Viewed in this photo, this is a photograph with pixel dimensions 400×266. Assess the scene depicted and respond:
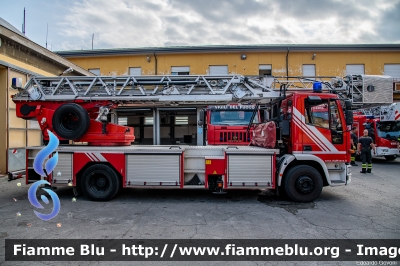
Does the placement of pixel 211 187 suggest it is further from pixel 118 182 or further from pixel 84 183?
pixel 84 183

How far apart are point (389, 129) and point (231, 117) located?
11158 mm

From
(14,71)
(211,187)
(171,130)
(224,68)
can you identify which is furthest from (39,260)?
(224,68)

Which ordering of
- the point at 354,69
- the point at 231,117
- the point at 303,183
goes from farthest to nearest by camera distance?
the point at 354,69
the point at 231,117
the point at 303,183

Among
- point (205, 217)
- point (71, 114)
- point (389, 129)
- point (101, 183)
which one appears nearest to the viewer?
point (205, 217)

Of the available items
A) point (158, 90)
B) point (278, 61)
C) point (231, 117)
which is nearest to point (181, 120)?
point (278, 61)

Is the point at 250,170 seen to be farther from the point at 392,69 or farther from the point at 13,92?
the point at 392,69

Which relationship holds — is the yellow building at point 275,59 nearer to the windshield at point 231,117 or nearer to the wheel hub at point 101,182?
the windshield at point 231,117

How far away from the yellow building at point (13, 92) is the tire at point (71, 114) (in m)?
4.28

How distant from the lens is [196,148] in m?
6.39

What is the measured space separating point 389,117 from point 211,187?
13911mm

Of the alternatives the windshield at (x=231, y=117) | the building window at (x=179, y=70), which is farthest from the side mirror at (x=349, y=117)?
the building window at (x=179, y=70)

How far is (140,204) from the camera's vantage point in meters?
6.04

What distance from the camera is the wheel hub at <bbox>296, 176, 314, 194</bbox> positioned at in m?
6.03

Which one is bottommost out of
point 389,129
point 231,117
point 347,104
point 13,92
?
point 389,129
